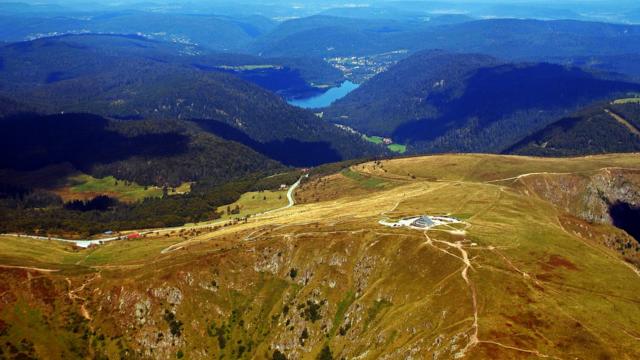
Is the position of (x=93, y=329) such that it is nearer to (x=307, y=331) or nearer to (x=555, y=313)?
(x=307, y=331)

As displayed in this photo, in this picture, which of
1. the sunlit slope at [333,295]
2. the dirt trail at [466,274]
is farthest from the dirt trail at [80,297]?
the dirt trail at [466,274]

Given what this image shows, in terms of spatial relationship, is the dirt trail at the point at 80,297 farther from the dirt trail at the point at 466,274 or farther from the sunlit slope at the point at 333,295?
the dirt trail at the point at 466,274

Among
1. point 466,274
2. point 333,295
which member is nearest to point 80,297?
point 333,295

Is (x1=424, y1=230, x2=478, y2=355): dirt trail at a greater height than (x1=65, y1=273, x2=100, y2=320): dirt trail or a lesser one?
greater

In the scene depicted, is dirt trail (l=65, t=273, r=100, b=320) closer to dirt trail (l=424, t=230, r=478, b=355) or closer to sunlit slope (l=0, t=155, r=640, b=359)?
sunlit slope (l=0, t=155, r=640, b=359)

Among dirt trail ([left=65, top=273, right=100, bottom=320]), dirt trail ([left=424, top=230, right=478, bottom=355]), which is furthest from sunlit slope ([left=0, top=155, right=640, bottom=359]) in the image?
dirt trail ([left=424, top=230, right=478, bottom=355])

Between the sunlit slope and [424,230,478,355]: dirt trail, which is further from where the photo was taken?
the sunlit slope

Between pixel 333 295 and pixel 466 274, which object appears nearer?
pixel 466 274

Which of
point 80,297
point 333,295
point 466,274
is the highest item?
point 466,274

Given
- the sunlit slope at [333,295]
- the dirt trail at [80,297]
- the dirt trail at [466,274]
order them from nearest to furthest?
1. the dirt trail at [466,274]
2. the sunlit slope at [333,295]
3. the dirt trail at [80,297]

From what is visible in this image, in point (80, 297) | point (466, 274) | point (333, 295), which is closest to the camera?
point (466, 274)

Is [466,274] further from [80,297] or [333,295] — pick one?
[80,297]

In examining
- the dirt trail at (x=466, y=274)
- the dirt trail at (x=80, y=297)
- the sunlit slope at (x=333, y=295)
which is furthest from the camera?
the dirt trail at (x=80, y=297)
